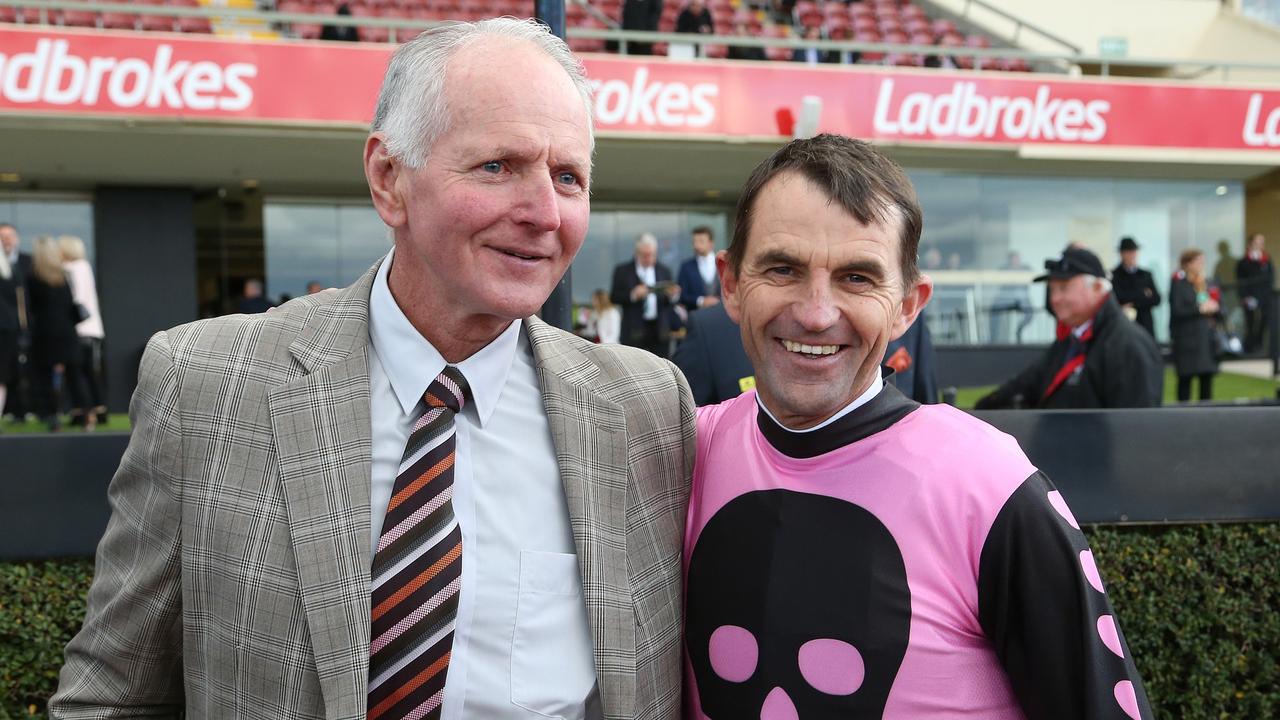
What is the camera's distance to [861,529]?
1.51m

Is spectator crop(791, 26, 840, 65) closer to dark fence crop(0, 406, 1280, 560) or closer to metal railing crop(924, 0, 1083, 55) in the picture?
metal railing crop(924, 0, 1083, 55)

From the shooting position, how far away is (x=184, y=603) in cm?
143

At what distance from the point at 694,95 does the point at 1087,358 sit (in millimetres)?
8626

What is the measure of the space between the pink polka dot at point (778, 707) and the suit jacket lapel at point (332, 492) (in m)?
0.61

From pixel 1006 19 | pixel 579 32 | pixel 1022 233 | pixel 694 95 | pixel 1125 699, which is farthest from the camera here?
pixel 1006 19

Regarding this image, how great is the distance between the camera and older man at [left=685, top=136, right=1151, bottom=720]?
1392 mm

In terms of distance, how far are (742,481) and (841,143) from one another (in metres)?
0.59

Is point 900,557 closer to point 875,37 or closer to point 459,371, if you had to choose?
point 459,371

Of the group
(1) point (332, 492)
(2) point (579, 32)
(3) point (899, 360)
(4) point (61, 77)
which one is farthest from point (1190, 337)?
A: (4) point (61, 77)

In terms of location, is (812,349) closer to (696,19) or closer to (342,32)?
(342,32)

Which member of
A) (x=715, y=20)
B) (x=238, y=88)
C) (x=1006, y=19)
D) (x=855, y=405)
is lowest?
(x=855, y=405)

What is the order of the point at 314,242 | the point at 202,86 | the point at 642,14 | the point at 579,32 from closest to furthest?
1. the point at 202,86
2. the point at 579,32
3. the point at 642,14
4. the point at 314,242

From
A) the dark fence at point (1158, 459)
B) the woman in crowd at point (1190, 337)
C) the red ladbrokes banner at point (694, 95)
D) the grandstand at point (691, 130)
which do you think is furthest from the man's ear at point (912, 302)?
the red ladbrokes banner at point (694, 95)

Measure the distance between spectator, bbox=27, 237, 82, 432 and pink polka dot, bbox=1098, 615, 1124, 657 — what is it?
982cm
